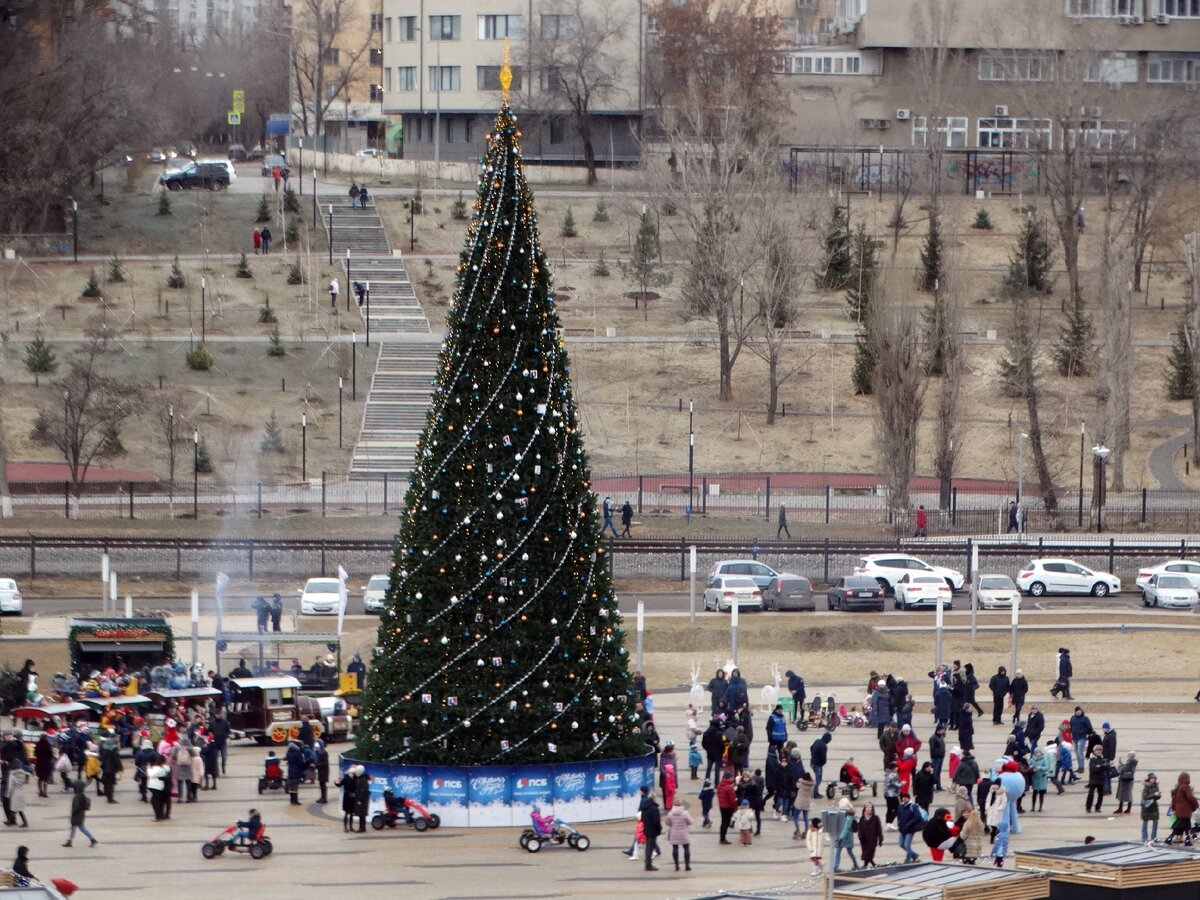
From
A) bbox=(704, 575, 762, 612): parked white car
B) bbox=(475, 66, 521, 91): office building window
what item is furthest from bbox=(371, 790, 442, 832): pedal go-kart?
bbox=(475, 66, 521, 91): office building window

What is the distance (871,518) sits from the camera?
6450 centimetres

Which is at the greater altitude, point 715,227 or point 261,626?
point 715,227

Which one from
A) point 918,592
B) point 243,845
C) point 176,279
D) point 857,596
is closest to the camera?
point 243,845

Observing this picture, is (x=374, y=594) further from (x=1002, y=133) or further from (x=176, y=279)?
(x=1002, y=133)

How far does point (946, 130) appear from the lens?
11056cm

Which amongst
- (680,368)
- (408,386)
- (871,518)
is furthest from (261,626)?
(680,368)

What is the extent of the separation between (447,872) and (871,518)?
38.6 m

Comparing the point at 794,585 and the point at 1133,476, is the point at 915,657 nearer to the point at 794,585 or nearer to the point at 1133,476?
the point at 794,585

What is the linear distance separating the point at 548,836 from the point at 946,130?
86612 mm

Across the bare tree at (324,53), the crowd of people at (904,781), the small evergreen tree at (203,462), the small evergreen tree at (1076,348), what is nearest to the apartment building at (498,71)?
the bare tree at (324,53)

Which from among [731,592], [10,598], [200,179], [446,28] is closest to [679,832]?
[731,592]

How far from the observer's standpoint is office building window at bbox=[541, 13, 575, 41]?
115875 millimetres

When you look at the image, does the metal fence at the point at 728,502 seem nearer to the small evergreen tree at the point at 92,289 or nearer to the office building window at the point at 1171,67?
the small evergreen tree at the point at 92,289

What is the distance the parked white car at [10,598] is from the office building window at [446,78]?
240 feet
